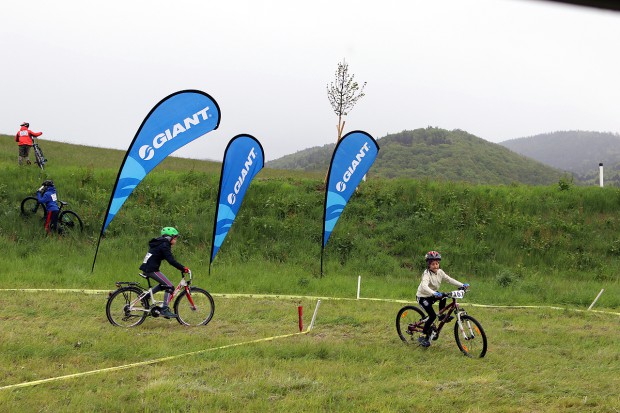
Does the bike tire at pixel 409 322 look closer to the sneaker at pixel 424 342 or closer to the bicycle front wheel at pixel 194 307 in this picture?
the sneaker at pixel 424 342

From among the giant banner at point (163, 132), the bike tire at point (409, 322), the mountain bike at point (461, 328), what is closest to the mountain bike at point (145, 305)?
the giant banner at point (163, 132)

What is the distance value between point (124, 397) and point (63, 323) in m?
4.49

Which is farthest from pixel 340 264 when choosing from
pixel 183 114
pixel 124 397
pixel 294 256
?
pixel 124 397

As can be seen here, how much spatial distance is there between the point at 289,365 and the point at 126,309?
159 inches

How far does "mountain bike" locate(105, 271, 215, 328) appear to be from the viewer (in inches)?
392

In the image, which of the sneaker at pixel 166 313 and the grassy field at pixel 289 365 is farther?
the sneaker at pixel 166 313

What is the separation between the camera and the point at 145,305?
10.1 meters

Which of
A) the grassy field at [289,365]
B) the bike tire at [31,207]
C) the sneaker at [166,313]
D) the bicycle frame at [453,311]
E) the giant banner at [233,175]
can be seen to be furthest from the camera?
the bike tire at [31,207]

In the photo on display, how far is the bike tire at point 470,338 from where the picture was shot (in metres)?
8.41

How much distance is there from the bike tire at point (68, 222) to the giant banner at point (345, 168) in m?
8.86

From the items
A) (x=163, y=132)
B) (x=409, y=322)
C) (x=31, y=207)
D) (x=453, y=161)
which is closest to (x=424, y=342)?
(x=409, y=322)

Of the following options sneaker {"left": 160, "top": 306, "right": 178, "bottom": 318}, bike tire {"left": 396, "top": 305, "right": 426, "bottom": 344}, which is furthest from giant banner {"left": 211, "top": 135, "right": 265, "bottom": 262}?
bike tire {"left": 396, "top": 305, "right": 426, "bottom": 344}

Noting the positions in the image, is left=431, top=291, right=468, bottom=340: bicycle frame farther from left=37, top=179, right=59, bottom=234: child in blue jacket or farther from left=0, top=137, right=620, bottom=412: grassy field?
left=37, top=179, right=59, bottom=234: child in blue jacket

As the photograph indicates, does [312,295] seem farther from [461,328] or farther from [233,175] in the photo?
[461,328]
